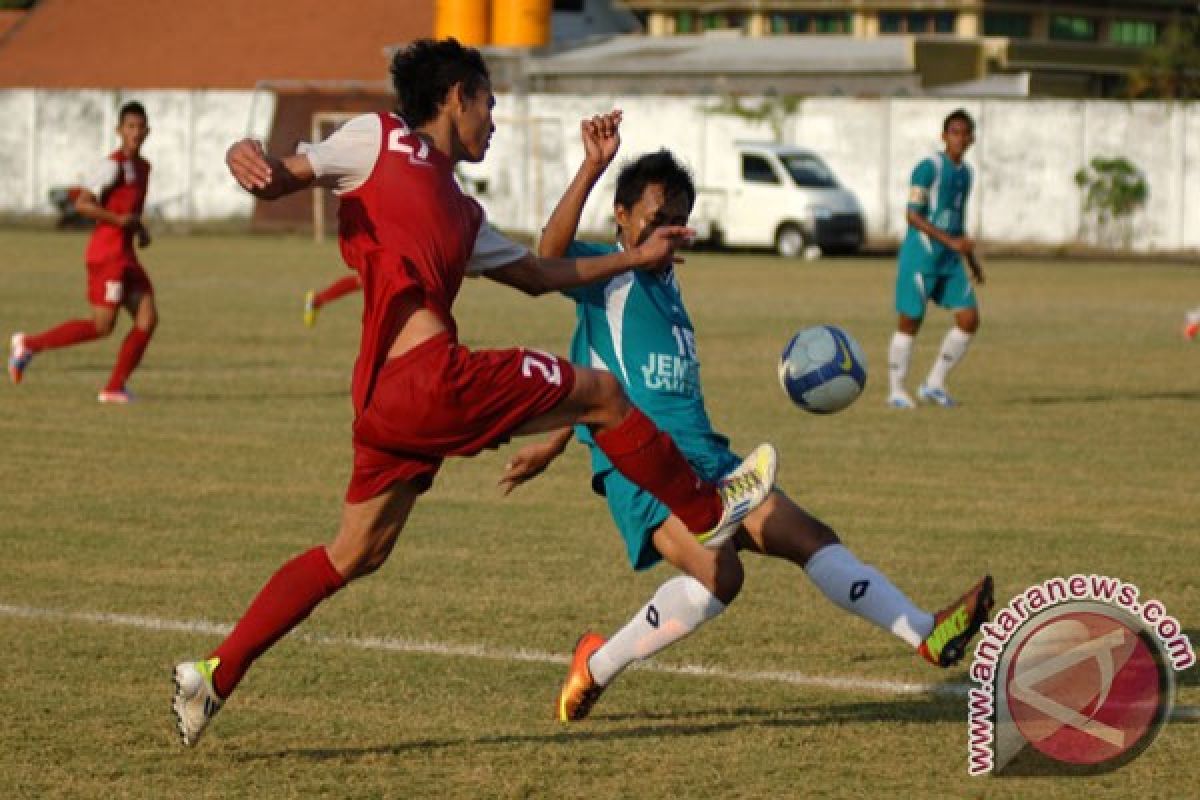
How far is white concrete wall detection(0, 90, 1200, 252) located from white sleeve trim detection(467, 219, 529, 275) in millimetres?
36744

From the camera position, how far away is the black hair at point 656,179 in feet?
22.5

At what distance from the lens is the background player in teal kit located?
1708 centimetres

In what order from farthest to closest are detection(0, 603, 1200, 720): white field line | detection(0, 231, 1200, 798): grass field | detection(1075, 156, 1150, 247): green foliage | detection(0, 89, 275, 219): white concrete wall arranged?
detection(0, 89, 275, 219): white concrete wall → detection(1075, 156, 1150, 247): green foliage → detection(0, 603, 1200, 720): white field line → detection(0, 231, 1200, 798): grass field

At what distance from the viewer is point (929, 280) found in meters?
17.3

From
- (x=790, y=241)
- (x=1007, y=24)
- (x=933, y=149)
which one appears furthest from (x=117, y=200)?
(x=1007, y=24)

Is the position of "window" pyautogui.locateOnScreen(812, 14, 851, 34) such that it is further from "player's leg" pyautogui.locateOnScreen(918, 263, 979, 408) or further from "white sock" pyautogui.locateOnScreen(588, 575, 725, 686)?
"white sock" pyautogui.locateOnScreen(588, 575, 725, 686)

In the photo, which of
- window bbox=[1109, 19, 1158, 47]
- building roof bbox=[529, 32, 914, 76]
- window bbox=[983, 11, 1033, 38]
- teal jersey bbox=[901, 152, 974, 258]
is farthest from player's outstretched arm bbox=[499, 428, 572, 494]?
window bbox=[1109, 19, 1158, 47]

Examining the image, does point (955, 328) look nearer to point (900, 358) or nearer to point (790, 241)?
point (900, 358)

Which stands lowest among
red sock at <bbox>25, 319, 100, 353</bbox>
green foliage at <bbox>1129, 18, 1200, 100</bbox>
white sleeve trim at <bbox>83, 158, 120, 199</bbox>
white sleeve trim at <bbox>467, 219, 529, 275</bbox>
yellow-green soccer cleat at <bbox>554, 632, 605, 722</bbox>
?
yellow-green soccer cleat at <bbox>554, 632, 605, 722</bbox>

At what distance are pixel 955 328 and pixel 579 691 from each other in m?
10.9

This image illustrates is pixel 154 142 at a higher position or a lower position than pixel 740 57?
lower

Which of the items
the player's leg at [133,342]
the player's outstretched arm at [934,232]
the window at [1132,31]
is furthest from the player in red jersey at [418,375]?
the window at [1132,31]

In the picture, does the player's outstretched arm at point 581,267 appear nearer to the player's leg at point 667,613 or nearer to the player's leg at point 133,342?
the player's leg at point 667,613

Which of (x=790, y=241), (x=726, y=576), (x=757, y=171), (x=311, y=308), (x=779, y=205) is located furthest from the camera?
(x=757, y=171)
